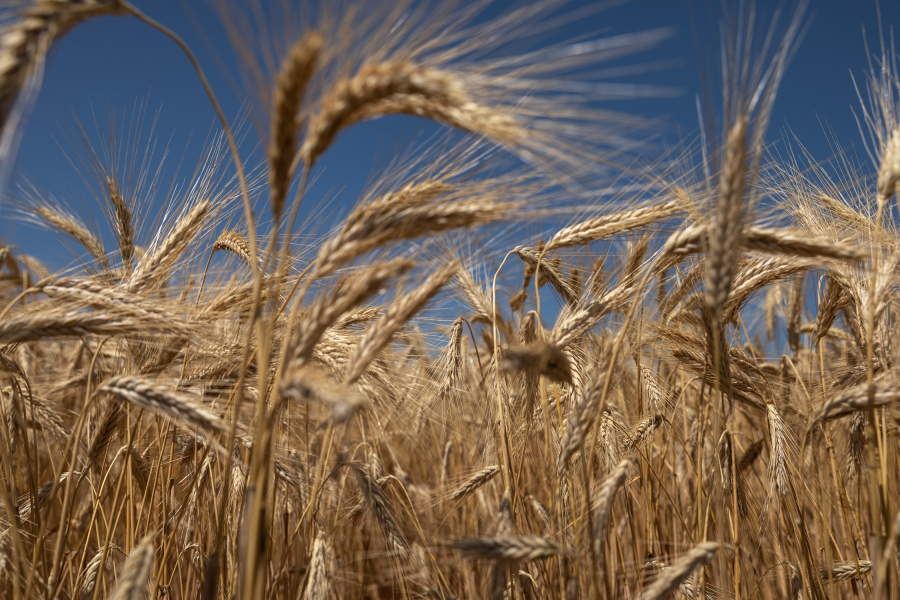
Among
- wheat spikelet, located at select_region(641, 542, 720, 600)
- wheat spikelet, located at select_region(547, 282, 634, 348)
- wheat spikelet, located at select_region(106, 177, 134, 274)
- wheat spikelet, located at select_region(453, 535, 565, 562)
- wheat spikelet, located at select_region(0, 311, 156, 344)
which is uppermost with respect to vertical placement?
wheat spikelet, located at select_region(106, 177, 134, 274)

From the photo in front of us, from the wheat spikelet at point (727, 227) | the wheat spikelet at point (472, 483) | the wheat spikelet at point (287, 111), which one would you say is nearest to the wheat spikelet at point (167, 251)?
the wheat spikelet at point (287, 111)

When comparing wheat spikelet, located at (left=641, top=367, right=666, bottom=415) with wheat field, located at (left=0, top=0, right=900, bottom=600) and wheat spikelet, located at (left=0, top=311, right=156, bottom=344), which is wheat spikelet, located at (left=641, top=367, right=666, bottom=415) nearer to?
wheat field, located at (left=0, top=0, right=900, bottom=600)

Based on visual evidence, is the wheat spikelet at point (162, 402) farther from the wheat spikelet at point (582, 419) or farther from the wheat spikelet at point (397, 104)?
the wheat spikelet at point (582, 419)

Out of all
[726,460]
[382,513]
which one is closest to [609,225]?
[726,460]

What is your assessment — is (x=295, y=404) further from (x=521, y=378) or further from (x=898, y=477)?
(x=898, y=477)

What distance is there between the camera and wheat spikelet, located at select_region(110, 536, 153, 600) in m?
0.97

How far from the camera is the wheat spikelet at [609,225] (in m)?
1.88

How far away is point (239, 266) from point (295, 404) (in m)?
0.76

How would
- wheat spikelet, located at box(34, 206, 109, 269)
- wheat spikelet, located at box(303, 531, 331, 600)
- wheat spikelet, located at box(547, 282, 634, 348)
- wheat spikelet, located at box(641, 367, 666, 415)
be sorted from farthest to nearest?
wheat spikelet, located at box(34, 206, 109, 269) < wheat spikelet, located at box(641, 367, 666, 415) < wheat spikelet, located at box(547, 282, 634, 348) < wheat spikelet, located at box(303, 531, 331, 600)

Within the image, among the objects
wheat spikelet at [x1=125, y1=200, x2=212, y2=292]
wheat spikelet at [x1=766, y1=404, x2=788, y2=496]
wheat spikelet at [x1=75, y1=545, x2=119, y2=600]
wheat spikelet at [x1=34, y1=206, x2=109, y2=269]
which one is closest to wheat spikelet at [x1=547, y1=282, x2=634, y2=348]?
wheat spikelet at [x1=766, y1=404, x2=788, y2=496]

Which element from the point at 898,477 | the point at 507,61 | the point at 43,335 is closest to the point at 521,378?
the point at 507,61

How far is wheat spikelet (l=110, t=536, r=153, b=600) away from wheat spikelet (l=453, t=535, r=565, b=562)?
2.11ft

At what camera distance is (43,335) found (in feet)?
4.14

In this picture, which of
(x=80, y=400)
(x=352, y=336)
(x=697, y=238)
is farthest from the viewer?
(x=80, y=400)
